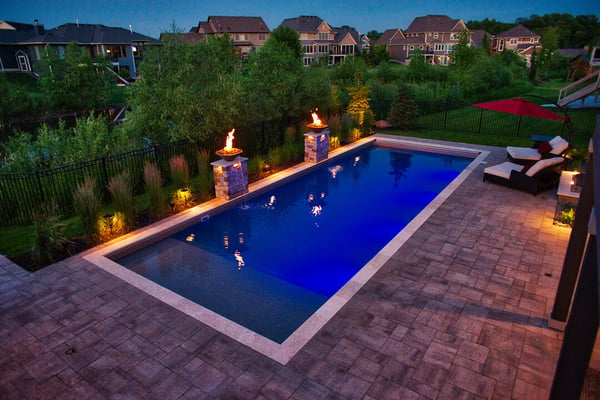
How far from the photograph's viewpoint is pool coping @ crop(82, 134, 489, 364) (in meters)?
4.82

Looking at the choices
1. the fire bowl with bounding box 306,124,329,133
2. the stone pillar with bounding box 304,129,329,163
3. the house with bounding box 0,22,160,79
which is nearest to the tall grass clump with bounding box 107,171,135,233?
the stone pillar with bounding box 304,129,329,163

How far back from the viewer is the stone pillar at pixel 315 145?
1317cm

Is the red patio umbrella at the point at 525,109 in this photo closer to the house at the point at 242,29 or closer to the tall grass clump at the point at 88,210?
the tall grass clump at the point at 88,210

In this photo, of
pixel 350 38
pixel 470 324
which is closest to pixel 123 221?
pixel 470 324

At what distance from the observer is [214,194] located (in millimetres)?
10281

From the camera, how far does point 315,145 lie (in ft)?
43.3

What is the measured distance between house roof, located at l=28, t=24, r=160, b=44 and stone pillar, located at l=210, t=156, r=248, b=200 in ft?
144

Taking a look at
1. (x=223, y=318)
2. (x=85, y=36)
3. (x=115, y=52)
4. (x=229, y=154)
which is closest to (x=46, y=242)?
(x=223, y=318)

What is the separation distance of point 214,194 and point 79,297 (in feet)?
16.3

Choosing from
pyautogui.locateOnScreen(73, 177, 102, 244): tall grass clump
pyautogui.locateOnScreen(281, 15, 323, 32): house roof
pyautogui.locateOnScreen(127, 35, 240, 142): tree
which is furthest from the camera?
pyautogui.locateOnScreen(281, 15, 323, 32): house roof

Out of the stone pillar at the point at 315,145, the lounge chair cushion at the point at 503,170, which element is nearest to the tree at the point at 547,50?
the lounge chair cushion at the point at 503,170

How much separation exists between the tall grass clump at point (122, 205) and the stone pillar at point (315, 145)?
6.75 metres

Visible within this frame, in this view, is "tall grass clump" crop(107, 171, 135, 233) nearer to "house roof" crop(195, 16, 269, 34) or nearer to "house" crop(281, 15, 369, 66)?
"house" crop(281, 15, 369, 66)

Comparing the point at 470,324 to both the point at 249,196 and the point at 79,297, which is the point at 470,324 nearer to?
the point at 79,297
